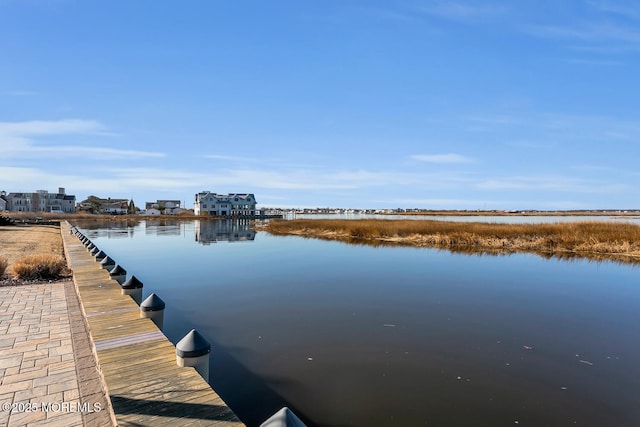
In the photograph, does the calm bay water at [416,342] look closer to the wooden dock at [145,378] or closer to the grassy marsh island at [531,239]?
the wooden dock at [145,378]

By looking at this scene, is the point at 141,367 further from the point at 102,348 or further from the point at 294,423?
the point at 294,423

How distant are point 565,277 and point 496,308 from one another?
26.5 ft

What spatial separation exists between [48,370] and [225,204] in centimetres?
9378

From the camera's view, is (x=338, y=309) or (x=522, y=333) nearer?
(x=522, y=333)

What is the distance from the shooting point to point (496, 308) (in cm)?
1108

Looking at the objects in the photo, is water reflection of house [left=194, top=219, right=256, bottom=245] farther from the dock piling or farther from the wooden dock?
the dock piling

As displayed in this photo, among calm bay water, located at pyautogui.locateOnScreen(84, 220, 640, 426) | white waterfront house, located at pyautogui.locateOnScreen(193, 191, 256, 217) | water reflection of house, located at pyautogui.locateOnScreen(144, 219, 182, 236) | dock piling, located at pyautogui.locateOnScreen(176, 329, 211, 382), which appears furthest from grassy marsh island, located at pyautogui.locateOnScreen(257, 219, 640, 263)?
white waterfront house, located at pyautogui.locateOnScreen(193, 191, 256, 217)

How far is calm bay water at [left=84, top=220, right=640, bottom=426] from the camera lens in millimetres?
5523

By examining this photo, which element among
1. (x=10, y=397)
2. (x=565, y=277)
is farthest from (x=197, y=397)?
(x=565, y=277)

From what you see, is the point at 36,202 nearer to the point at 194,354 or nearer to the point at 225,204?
the point at 225,204

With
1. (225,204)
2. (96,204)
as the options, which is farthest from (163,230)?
(96,204)

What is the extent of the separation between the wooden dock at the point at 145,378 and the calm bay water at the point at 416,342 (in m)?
1.36

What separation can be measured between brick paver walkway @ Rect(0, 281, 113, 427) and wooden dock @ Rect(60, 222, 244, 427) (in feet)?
1.31

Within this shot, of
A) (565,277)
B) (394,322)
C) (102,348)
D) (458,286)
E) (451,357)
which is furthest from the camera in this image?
(565,277)
